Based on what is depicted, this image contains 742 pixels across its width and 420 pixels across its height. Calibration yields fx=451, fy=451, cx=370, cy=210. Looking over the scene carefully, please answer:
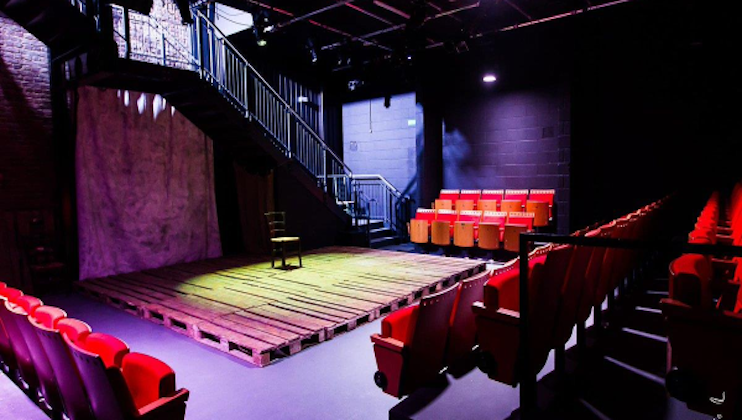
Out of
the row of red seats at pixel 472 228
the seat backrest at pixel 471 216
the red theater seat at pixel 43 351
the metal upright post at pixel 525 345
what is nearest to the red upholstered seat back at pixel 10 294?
the red theater seat at pixel 43 351

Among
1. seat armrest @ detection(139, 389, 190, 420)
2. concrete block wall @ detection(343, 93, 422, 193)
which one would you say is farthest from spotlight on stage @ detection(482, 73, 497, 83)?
seat armrest @ detection(139, 389, 190, 420)

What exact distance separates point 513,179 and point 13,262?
8.42 metres

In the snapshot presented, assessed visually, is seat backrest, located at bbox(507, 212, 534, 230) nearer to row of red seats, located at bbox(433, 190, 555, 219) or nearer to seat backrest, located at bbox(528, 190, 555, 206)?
row of red seats, located at bbox(433, 190, 555, 219)

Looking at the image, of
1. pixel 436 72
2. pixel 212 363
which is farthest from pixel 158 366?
pixel 436 72

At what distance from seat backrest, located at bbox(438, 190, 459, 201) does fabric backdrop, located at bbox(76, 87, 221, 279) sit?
4.97m

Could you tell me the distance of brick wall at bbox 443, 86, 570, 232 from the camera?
878cm

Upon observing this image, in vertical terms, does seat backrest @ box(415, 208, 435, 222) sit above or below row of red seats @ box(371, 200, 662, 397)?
above

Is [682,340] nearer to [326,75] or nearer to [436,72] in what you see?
[436,72]

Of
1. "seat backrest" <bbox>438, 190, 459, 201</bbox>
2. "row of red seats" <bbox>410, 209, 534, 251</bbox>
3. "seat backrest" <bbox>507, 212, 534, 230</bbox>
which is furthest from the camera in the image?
"seat backrest" <bbox>438, 190, 459, 201</bbox>

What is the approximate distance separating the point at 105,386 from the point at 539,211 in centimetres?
759

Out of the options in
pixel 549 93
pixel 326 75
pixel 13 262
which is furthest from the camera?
pixel 326 75

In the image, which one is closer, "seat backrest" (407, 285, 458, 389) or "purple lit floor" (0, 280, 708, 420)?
"seat backrest" (407, 285, 458, 389)

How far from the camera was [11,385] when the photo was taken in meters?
2.96

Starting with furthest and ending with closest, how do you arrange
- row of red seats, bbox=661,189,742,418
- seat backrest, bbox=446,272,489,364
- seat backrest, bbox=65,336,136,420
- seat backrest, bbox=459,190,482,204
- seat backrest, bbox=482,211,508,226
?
seat backrest, bbox=459,190,482,204, seat backrest, bbox=482,211,508,226, seat backrest, bbox=446,272,489,364, row of red seats, bbox=661,189,742,418, seat backrest, bbox=65,336,136,420
